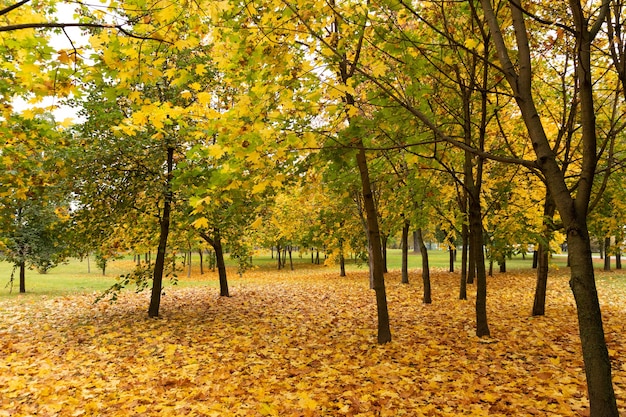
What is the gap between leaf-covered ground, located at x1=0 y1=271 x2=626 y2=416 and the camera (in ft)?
15.4

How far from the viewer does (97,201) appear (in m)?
9.51

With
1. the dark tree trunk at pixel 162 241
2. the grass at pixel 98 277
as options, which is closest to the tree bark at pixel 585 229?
the grass at pixel 98 277

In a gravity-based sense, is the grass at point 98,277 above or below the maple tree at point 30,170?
below

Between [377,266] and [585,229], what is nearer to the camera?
[585,229]

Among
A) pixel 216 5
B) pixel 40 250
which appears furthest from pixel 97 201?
pixel 40 250

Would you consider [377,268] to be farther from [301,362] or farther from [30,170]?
[30,170]

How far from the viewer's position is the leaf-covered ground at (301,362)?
4.68 meters

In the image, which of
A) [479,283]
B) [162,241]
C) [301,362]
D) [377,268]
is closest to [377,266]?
[377,268]

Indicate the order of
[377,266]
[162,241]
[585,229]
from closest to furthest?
[585,229] < [377,266] < [162,241]

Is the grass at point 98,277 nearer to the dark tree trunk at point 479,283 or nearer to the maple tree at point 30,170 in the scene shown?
the maple tree at point 30,170

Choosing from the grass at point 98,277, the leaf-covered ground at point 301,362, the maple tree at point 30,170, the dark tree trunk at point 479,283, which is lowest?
the grass at point 98,277

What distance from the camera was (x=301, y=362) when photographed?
6.57m

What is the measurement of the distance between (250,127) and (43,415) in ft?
14.3

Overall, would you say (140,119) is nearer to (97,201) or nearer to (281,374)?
(281,374)
